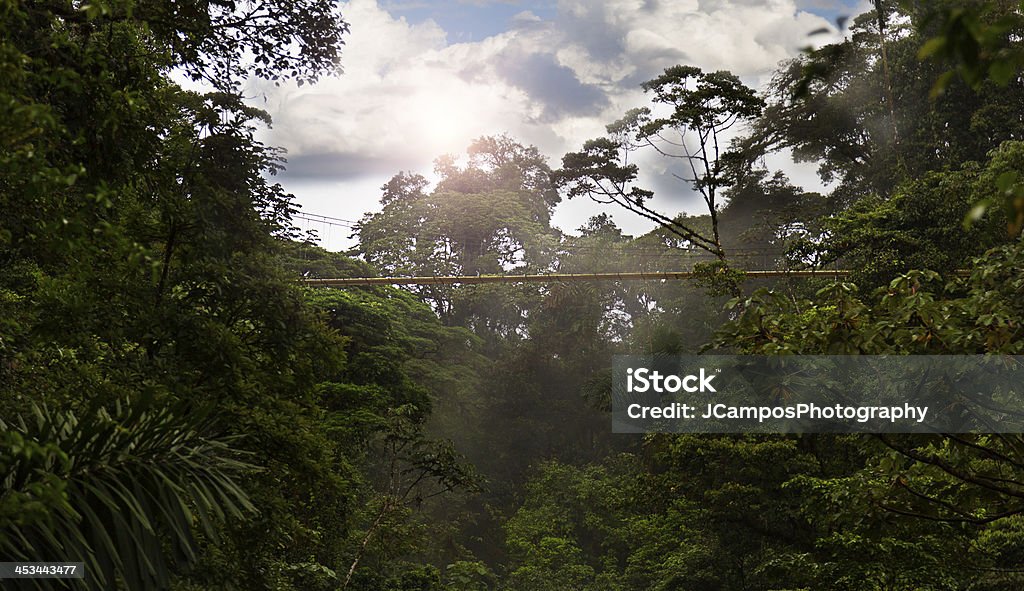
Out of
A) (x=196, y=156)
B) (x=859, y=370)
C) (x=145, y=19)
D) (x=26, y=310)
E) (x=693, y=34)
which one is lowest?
(x=859, y=370)

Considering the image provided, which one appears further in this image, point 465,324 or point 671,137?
point 465,324

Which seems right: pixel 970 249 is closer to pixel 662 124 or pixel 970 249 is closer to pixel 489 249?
pixel 662 124

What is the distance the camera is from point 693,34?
18.3 meters

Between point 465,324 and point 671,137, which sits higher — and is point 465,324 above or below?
below

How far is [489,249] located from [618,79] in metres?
5.69

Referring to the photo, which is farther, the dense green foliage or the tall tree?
the tall tree

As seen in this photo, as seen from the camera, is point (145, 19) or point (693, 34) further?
point (693, 34)

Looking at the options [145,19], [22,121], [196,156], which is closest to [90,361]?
[196,156]

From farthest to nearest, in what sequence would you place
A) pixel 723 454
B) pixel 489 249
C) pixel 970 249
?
pixel 489 249, pixel 970 249, pixel 723 454

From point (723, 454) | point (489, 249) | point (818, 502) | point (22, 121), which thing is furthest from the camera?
point (489, 249)

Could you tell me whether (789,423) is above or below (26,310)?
below

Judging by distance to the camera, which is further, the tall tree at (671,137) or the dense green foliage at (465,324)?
the tall tree at (671,137)

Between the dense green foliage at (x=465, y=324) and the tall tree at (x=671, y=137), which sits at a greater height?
the tall tree at (x=671, y=137)

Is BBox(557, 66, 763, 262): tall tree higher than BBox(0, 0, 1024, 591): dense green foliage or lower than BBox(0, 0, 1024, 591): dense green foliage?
higher
